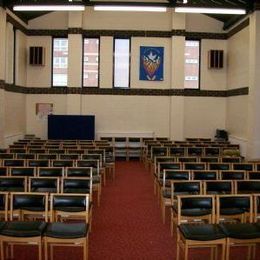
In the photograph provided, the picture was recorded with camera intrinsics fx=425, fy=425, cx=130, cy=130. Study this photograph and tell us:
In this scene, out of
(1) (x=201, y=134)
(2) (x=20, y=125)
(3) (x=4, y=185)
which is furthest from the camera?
(1) (x=201, y=134)

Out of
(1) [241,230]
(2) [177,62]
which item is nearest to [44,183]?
(1) [241,230]

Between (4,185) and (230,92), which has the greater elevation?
(230,92)

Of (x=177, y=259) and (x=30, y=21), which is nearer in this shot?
(x=177, y=259)

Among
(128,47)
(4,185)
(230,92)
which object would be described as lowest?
(4,185)

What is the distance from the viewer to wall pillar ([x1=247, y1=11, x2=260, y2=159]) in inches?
522

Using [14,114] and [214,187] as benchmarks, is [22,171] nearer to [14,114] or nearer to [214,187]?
[214,187]

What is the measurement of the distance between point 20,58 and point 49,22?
2025 millimetres

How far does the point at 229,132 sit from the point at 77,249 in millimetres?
12218

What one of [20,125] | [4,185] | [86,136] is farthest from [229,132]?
[4,185]

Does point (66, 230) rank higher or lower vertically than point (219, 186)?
lower

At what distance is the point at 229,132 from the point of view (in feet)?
55.8

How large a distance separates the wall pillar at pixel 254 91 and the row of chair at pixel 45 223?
8570 millimetres

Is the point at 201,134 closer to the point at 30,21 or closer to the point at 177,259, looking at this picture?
the point at 30,21

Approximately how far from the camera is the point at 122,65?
17.4 metres
